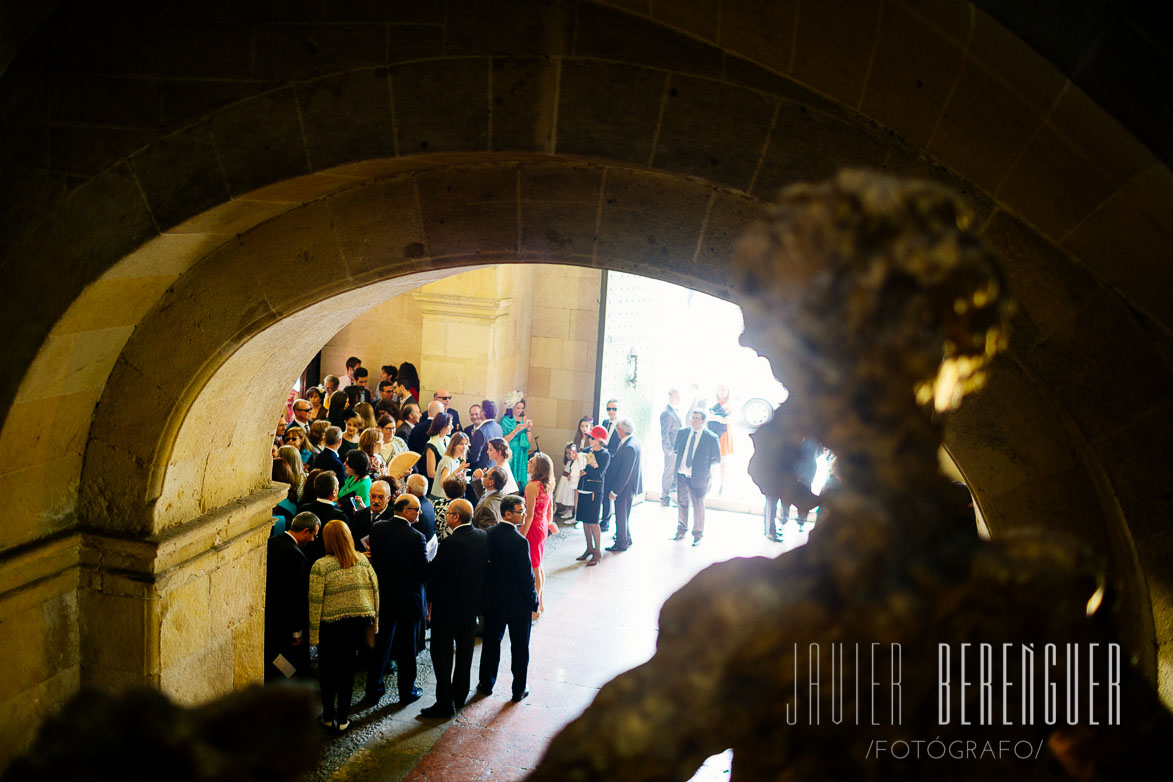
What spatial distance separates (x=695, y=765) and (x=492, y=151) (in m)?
3.19

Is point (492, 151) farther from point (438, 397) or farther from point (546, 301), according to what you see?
point (546, 301)

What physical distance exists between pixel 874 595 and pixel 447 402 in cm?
1015

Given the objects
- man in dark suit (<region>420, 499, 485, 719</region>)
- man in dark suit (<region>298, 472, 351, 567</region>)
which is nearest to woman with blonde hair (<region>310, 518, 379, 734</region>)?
man in dark suit (<region>298, 472, 351, 567</region>)

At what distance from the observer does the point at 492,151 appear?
157 inches

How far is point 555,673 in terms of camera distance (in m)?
7.12

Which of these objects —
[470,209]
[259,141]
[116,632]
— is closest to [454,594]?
[116,632]

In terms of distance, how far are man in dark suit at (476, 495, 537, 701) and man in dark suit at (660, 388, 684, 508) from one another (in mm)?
4751

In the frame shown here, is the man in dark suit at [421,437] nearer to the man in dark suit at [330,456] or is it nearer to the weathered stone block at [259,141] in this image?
the man in dark suit at [330,456]

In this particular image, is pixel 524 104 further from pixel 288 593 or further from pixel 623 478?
pixel 623 478

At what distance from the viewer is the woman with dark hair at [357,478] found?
7.44 meters

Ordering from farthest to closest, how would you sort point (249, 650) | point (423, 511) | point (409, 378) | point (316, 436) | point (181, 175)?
point (409, 378) < point (316, 436) < point (423, 511) < point (249, 650) < point (181, 175)

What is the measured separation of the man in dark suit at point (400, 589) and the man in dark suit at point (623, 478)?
344 centimetres

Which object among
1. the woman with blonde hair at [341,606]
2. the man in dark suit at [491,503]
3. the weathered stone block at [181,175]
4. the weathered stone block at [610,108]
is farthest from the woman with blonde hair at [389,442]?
the weathered stone block at [610,108]

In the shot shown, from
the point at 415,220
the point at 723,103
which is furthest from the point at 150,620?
the point at 723,103
